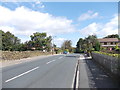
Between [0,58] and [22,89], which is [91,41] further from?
[22,89]

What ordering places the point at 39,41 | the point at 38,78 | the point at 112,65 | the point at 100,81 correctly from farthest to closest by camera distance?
the point at 39,41
the point at 112,65
the point at 38,78
the point at 100,81

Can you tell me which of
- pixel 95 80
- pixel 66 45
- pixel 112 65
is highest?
pixel 66 45

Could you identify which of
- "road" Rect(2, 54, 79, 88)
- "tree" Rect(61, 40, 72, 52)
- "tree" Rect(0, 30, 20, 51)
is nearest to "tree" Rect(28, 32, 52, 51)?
"tree" Rect(0, 30, 20, 51)

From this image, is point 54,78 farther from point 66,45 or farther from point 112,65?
point 66,45

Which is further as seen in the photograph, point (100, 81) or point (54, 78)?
point (54, 78)

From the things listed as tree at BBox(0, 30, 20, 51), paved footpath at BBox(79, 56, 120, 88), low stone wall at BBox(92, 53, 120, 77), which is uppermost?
tree at BBox(0, 30, 20, 51)

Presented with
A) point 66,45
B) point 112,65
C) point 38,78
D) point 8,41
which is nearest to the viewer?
point 38,78

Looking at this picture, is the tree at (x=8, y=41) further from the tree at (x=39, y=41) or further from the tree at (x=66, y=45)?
the tree at (x=66, y=45)

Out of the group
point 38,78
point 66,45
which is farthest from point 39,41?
point 38,78

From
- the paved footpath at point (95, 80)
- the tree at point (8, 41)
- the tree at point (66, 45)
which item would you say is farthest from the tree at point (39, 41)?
the paved footpath at point (95, 80)

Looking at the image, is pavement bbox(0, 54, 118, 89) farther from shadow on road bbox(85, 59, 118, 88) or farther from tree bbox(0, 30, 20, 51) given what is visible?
tree bbox(0, 30, 20, 51)

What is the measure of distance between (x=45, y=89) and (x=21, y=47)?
203ft

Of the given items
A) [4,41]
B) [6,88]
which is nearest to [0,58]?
[6,88]

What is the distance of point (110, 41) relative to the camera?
85.4 meters
